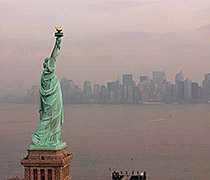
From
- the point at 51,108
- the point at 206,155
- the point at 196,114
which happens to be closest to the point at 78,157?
the point at 206,155

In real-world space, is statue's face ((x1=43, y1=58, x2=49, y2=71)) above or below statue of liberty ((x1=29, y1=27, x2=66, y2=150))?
above

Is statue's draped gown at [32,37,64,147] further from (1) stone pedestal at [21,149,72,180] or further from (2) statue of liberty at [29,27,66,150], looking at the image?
(1) stone pedestal at [21,149,72,180]

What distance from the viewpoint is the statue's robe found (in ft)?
52.2

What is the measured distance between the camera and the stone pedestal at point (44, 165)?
15281 mm

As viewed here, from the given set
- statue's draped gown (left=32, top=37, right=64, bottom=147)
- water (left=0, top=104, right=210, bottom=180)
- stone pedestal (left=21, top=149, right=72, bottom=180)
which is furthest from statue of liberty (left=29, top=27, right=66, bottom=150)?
water (left=0, top=104, right=210, bottom=180)

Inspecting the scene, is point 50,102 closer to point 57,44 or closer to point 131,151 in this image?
point 57,44

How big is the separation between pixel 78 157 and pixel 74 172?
797cm

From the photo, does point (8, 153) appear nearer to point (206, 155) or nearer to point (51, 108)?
point (206, 155)

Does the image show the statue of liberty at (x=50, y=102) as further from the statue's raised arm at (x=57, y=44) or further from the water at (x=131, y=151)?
the water at (x=131, y=151)

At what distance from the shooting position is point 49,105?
16016 mm

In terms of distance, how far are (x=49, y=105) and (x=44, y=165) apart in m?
1.63

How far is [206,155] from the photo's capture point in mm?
49156

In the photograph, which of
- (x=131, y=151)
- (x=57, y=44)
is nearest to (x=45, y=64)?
(x=57, y=44)

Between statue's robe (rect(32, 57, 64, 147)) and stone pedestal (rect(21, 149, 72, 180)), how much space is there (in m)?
0.52
